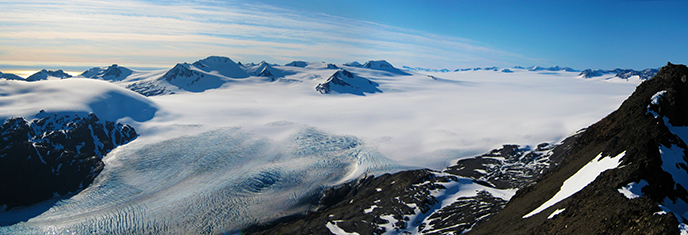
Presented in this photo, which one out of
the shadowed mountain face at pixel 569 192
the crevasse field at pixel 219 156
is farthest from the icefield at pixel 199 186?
Result: the shadowed mountain face at pixel 569 192

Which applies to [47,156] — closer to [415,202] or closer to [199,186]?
[199,186]

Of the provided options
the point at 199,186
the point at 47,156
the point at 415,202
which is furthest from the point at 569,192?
the point at 47,156

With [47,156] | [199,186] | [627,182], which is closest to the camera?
[627,182]

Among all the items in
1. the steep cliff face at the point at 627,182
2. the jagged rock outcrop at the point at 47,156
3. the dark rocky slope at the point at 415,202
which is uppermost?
the steep cliff face at the point at 627,182

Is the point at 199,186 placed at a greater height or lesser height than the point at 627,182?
lesser

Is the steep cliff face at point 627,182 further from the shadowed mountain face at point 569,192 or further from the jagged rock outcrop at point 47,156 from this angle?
the jagged rock outcrop at point 47,156

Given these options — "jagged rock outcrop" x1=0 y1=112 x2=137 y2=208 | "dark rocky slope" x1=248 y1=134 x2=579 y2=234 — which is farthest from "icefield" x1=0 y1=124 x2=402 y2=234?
"dark rocky slope" x1=248 y1=134 x2=579 y2=234
